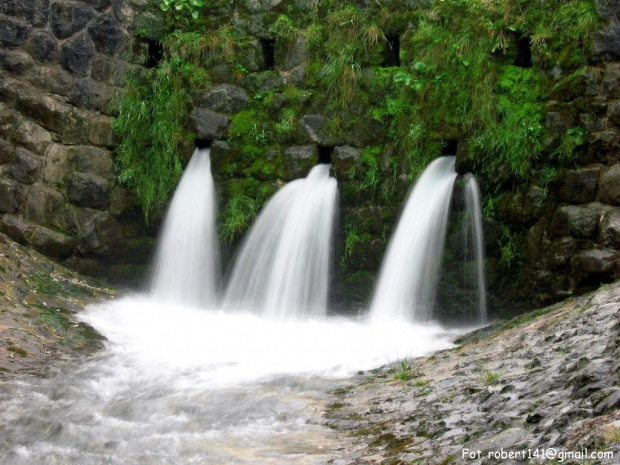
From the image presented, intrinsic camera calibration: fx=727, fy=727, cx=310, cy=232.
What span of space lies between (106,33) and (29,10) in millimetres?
777

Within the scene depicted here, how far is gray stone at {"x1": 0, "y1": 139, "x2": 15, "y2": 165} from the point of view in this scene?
7.11 metres

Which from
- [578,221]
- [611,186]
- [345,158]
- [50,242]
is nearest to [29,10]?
[50,242]

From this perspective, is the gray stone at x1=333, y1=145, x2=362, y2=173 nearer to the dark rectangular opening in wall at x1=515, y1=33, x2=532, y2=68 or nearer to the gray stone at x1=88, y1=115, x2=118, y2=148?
the dark rectangular opening in wall at x1=515, y1=33, x2=532, y2=68

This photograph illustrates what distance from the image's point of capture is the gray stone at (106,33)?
760 centimetres

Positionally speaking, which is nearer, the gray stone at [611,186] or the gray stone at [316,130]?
the gray stone at [611,186]

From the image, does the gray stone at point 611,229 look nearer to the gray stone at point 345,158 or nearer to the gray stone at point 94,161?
the gray stone at point 345,158

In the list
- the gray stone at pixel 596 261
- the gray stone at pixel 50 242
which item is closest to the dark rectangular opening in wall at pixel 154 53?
Answer: the gray stone at pixel 50 242

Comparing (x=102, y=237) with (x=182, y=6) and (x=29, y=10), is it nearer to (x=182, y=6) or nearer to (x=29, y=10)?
(x=29, y=10)

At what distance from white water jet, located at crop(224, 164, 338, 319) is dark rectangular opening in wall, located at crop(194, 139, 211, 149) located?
3.33 feet

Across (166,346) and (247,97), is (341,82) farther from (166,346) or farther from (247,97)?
(166,346)

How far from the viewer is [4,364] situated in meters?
4.90

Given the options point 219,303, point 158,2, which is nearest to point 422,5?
point 158,2

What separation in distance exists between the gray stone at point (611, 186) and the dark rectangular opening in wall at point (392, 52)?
8.33 feet


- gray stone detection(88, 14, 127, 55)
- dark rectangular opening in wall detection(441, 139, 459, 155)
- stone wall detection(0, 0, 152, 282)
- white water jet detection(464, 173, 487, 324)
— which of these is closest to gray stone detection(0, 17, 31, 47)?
stone wall detection(0, 0, 152, 282)
